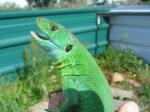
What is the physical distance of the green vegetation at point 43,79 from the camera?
497 centimetres

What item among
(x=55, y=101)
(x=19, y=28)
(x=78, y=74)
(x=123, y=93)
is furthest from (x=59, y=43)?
(x=123, y=93)

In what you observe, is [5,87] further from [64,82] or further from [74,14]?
[64,82]

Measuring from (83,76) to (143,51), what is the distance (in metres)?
6.05

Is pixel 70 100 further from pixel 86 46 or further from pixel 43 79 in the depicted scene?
pixel 86 46

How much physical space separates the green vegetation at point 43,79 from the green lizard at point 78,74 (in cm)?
331

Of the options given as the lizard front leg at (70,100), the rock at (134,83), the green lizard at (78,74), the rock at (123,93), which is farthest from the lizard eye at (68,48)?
the rock at (134,83)

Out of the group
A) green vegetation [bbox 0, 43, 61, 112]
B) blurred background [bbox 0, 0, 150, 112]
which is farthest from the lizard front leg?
green vegetation [bbox 0, 43, 61, 112]

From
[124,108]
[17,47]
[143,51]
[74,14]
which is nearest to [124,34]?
[143,51]

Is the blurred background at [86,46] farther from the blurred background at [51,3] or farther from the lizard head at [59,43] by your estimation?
the blurred background at [51,3]

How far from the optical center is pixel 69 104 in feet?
5.01

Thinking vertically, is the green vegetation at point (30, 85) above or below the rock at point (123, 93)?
above

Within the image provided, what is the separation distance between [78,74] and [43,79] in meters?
4.14

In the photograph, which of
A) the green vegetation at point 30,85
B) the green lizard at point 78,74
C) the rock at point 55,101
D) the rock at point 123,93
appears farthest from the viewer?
the rock at point 123,93

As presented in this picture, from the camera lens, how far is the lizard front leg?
4.89 feet
